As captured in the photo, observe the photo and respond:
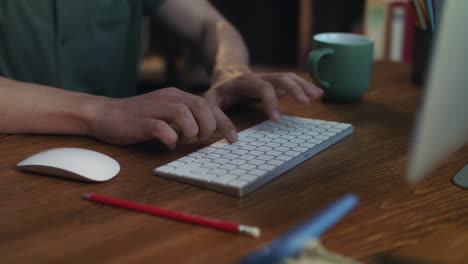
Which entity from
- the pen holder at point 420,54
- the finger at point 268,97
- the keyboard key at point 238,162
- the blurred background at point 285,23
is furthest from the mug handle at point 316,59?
the blurred background at point 285,23

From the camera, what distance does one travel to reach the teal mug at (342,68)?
87cm

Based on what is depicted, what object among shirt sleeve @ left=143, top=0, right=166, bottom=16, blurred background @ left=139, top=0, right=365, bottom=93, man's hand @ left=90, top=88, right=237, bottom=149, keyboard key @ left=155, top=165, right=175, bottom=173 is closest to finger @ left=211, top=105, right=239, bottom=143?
man's hand @ left=90, top=88, right=237, bottom=149

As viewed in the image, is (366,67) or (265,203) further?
(366,67)

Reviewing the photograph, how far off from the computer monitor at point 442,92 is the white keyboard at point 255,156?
0.22 m

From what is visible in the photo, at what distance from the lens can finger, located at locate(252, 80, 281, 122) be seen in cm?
74

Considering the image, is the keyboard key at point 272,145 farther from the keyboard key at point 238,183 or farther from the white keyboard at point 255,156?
the keyboard key at point 238,183

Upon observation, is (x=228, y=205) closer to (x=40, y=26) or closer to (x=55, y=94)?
(x=55, y=94)

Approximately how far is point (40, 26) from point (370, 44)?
25.0 inches

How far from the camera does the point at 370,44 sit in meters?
0.89

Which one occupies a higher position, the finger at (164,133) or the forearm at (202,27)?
the forearm at (202,27)

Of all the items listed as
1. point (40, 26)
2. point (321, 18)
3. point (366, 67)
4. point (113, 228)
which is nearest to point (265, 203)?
point (113, 228)

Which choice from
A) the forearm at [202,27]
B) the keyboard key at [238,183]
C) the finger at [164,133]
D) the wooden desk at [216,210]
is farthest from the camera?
the forearm at [202,27]

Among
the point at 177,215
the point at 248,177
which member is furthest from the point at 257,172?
the point at 177,215

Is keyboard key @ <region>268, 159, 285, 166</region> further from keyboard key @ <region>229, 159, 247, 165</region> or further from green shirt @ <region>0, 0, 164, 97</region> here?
green shirt @ <region>0, 0, 164, 97</region>
